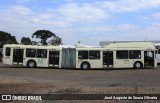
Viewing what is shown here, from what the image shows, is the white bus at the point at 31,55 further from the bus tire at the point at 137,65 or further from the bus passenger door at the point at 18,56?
the bus tire at the point at 137,65

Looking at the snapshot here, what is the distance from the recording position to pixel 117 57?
4247 cm

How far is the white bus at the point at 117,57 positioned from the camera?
42375 millimetres

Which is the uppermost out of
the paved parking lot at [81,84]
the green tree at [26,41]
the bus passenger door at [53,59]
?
the green tree at [26,41]

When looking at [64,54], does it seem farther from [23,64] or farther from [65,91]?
[65,91]

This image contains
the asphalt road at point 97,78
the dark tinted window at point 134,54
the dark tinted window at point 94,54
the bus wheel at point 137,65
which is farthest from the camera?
the dark tinted window at point 94,54

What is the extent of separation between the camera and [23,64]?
43156 mm

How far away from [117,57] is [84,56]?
11.3ft

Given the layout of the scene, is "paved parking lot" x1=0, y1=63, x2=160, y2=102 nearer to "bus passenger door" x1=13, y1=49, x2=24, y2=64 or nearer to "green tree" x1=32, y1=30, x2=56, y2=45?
"bus passenger door" x1=13, y1=49, x2=24, y2=64

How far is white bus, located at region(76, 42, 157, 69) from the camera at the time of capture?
42.4 metres

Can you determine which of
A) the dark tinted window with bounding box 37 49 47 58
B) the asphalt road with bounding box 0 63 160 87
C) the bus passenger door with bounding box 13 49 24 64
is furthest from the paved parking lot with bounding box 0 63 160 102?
the bus passenger door with bounding box 13 49 24 64

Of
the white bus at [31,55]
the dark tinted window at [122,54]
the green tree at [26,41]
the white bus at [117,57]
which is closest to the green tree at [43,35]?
the green tree at [26,41]

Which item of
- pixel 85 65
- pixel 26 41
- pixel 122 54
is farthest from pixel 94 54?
pixel 26 41

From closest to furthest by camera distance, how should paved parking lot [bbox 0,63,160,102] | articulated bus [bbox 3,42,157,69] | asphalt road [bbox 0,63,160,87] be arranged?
paved parking lot [bbox 0,63,160,102]
asphalt road [bbox 0,63,160,87]
articulated bus [bbox 3,42,157,69]

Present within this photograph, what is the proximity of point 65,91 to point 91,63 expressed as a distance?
25055mm
